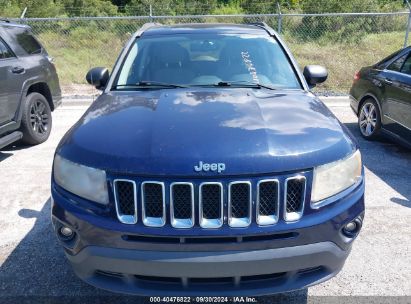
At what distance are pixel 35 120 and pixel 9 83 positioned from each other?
3.02ft

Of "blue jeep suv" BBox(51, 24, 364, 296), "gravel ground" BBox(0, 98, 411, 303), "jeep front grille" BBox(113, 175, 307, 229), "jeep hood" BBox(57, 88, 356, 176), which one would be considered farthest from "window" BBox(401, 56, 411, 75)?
"jeep front grille" BBox(113, 175, 307, 229)

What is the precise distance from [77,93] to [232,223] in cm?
912

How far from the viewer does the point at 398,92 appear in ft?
18.6

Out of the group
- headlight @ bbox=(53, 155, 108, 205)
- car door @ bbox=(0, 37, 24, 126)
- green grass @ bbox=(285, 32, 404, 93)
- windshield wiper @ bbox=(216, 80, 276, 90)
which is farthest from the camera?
green grass @ bbox=(285, 32, 404, 93)

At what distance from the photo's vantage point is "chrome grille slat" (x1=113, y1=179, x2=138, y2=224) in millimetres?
2238

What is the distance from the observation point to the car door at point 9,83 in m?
5.36

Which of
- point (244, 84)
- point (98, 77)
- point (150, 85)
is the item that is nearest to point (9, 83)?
point (98, 77)

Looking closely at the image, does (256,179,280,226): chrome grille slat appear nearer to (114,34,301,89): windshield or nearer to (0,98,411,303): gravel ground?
(0,98,411,303): gravel ground

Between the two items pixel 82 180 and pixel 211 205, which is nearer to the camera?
pixel 211 205

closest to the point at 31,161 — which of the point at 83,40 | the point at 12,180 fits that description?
the point at 12,180

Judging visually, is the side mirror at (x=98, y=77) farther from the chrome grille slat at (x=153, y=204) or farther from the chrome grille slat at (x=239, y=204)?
the chrome grille slat at (x=239, y=204)

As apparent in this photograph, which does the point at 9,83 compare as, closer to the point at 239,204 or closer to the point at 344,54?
the point at 239,204

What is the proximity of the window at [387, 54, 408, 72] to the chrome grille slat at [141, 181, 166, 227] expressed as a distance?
4.94 m

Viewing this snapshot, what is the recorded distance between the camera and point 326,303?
9.35 feet
